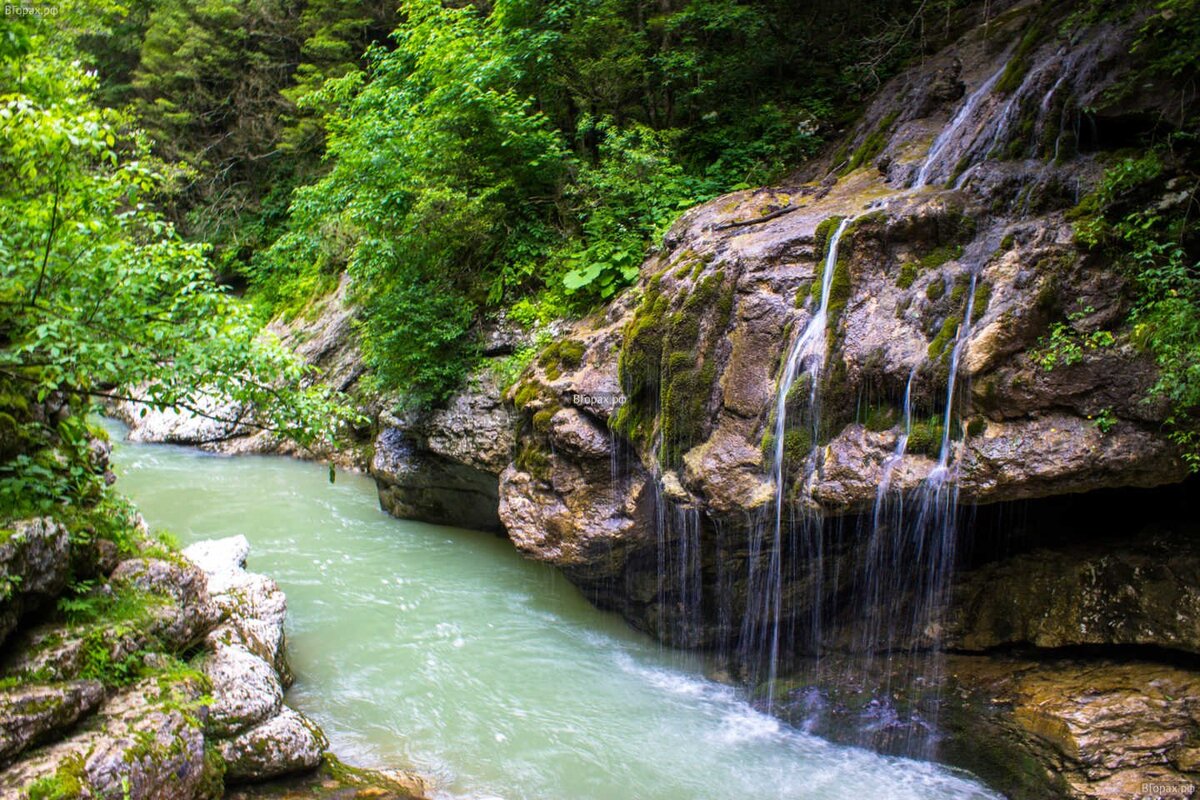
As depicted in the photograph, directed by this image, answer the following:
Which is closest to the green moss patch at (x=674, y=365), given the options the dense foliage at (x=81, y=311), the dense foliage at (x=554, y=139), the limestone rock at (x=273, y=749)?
the dense foliage at (x=554, y=139)

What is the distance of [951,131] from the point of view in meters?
7.81

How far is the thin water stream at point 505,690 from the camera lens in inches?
229

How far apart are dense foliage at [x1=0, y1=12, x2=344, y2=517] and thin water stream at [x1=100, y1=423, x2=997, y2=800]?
1.62 metres

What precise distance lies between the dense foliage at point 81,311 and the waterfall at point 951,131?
6.12 metres

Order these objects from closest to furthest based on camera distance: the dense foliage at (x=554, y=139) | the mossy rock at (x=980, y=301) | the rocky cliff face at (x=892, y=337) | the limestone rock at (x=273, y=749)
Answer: the limestone rock at (x=273, y=749)
the rocky cliff face at (x=892, y=337)
the mossy rock at (x=980, y=301)
the dense foliage at (x=554, y=139)

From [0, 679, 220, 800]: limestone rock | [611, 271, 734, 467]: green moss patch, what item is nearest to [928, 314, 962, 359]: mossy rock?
[611, 271, 734, 467]: green moss patch

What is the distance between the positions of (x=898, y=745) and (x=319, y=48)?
21.1m

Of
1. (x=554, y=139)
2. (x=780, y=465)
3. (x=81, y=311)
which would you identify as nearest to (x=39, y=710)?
(x=81, y=311)

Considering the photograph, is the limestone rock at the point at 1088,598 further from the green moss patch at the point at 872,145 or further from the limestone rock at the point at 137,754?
the limestone rock at the point at 137,754

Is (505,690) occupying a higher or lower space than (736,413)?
lower

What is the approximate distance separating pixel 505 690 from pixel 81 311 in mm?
4741

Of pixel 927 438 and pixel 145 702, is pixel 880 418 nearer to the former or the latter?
pixel 927 438

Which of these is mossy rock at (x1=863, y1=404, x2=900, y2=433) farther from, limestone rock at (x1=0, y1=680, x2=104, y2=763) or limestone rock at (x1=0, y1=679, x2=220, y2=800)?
limestone rock at (x1=0, y1=680, x2=104, y2=763)

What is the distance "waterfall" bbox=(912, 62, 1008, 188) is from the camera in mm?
7496
